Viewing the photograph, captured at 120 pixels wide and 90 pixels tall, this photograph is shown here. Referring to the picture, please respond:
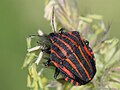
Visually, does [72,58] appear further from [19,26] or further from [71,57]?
[19,26]

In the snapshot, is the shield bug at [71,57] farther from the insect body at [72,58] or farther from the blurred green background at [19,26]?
the blurred green background at [19,26]

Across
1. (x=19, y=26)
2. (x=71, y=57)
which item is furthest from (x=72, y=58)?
(x=19, y=26)

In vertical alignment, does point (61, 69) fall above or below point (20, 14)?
below

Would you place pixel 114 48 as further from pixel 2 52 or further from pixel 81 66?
pixel 2 52

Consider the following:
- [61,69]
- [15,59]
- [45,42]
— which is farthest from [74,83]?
[15,59]

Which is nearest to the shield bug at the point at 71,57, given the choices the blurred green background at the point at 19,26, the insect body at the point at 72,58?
the insect body at the point at 72,58

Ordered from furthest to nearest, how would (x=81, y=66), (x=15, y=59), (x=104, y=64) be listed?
(x=15, y=59)
(x=104, y=64)
(x=81, y=66)
